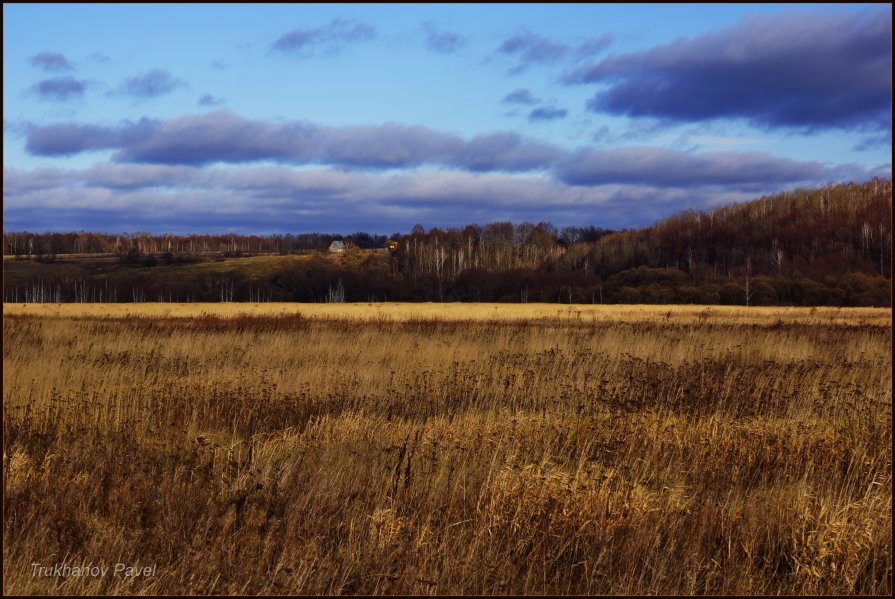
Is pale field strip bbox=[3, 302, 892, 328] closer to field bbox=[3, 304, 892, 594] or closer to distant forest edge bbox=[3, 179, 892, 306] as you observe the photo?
field bbox=[3, 304, 892, 594]

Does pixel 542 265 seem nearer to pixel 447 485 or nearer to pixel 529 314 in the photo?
pixel 529 314

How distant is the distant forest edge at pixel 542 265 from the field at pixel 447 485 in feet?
283

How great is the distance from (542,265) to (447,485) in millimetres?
136469

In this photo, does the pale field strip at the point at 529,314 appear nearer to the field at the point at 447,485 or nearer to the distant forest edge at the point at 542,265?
the field at the point at 447,485

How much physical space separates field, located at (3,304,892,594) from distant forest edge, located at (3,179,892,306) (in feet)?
283

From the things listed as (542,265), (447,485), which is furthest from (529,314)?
(542,265)

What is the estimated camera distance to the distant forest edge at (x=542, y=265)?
114562 mm

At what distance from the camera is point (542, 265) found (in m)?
142

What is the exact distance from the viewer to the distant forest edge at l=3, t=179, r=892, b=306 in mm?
114562

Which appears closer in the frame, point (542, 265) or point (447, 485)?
point (447, 485)

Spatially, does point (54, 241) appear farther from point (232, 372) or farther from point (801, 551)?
point (801, 551)

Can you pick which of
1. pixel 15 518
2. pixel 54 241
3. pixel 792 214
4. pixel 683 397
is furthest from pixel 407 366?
pixel 54 241

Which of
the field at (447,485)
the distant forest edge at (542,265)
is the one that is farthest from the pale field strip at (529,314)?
the distant forest edge at (542,265)

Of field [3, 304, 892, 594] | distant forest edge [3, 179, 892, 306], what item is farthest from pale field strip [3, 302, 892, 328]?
distant forest edge [3, 179, 892, 306]
